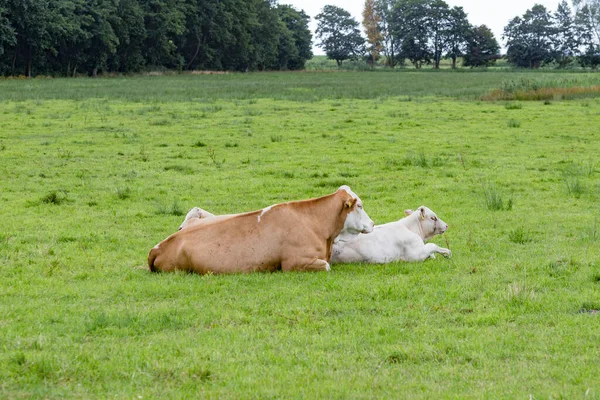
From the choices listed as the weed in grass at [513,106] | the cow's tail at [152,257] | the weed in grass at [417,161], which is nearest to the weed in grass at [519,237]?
the cow's tail at [152,257]

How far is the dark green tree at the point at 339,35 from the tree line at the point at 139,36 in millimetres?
40187


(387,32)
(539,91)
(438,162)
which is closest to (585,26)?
(387,32)

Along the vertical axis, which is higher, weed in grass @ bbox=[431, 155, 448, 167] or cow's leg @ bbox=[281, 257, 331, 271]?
weed in grass @ bbox=[431, 155, 448, 167]

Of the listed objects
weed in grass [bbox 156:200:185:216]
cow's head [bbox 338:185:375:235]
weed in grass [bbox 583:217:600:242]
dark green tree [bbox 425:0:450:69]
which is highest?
dark green tree [bbox 425:0:450:69]

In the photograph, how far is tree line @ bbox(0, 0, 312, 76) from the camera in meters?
76.4

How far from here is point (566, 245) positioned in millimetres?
11758

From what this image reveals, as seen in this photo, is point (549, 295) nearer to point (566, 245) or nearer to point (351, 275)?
point (351, 275)

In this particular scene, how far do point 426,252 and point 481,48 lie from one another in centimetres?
14647

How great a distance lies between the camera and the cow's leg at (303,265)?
1014cm

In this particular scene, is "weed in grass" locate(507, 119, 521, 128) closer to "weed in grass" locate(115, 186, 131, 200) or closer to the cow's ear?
"weed in grass" locate(115, 186, 131, 200)

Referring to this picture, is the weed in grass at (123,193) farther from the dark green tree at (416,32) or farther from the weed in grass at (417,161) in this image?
the dark green tree at (416,32)

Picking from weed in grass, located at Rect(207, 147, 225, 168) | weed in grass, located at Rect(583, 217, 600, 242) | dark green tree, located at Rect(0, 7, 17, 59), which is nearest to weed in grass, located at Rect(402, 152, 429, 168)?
weed in grass, located at Rect(207, 147, 225, 168)

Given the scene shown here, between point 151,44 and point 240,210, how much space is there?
284 ft

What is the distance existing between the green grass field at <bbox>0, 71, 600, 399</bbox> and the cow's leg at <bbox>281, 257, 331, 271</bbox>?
7.5 inches
